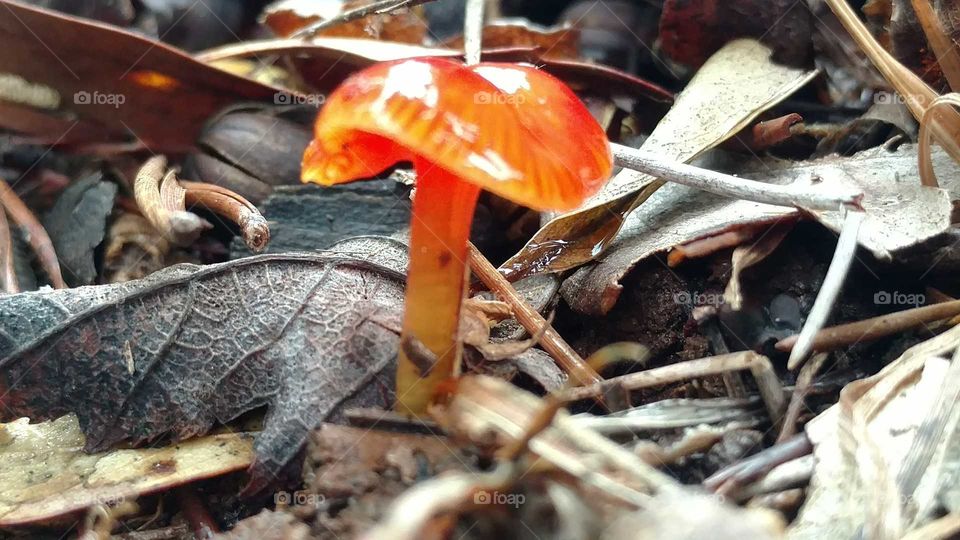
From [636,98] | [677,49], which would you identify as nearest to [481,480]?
[636,98]

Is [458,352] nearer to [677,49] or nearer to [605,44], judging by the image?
[677,49]

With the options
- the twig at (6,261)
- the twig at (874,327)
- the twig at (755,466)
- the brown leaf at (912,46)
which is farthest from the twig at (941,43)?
the twig at (6,261)

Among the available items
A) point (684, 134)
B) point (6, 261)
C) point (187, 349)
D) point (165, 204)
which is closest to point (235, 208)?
point (165, 204)

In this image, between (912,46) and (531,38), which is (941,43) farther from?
(531,38)

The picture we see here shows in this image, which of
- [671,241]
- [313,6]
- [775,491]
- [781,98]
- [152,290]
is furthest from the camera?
[313,6]

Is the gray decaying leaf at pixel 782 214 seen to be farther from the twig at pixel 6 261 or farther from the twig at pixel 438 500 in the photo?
the twig at pixel 6 261

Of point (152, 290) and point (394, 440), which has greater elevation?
point (152, 290)
